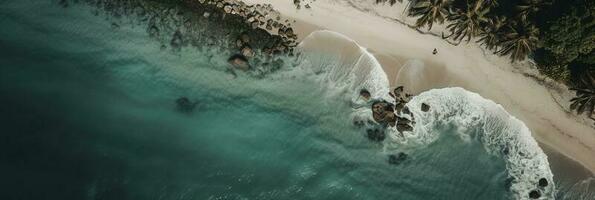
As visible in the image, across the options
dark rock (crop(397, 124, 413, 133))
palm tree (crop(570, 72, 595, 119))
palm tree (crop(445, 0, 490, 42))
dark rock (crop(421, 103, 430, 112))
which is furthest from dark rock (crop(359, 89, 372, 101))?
palm tree (crop(570, 72, 595, 119))

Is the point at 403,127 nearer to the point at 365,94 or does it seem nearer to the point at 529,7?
the point at 365,94

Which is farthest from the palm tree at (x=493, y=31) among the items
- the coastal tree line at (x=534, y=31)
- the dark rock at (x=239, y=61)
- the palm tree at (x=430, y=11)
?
the dark rock at (x=239, y=61)

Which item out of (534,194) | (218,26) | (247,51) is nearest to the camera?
(534,194)

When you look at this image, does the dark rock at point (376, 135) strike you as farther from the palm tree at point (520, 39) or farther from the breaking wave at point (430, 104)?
the palm tree at point (520, 39)

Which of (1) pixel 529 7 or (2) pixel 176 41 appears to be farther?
(2) pixel 176 41

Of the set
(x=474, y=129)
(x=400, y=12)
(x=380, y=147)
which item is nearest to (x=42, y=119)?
(x=380, y=147)

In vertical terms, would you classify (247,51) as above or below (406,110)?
above

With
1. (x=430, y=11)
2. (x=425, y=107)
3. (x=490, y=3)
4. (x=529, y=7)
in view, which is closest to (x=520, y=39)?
(x=529, y=7)
